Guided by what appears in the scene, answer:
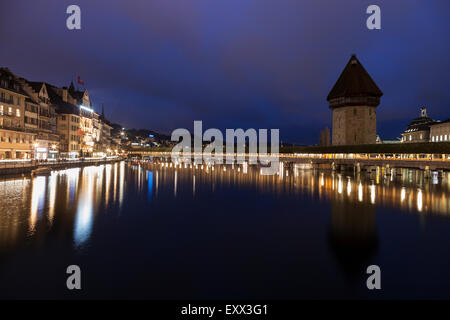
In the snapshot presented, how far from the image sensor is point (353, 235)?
1441 cm

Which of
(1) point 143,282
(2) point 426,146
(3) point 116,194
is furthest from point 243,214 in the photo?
(2) point 426,146

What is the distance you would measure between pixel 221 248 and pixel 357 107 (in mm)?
65820

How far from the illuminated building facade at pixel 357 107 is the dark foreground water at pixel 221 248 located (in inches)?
1888

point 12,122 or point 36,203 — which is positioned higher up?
point 12,122

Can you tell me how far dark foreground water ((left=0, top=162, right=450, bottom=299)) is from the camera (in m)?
8.95

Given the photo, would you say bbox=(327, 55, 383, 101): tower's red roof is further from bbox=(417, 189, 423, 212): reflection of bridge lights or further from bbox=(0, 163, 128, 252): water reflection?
bbox=(0, 163, 128, 252): water reflection

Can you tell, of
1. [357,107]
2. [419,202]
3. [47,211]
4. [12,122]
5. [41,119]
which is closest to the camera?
[47,211]

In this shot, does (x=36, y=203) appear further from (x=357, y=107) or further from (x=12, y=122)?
(x=357, y=107)

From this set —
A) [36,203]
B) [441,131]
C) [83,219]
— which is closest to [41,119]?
[36,203]

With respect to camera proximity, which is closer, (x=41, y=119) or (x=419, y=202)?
(x=419, y=202)

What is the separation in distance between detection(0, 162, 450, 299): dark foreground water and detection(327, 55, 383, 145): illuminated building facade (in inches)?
1888

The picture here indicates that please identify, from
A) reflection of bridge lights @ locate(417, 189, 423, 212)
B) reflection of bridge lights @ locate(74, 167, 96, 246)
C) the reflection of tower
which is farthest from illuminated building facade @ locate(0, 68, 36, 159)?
reflection of bridge lights @ locate(417, 189, 423, 212)

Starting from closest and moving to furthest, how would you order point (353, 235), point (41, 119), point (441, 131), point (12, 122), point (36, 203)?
1. point (353, 235)
2. point (36, 203)
3. point (12, 122)
4. point (41, 119)
5. point (441, 131)

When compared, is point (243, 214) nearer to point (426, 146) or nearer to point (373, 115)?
point (426, 146)
